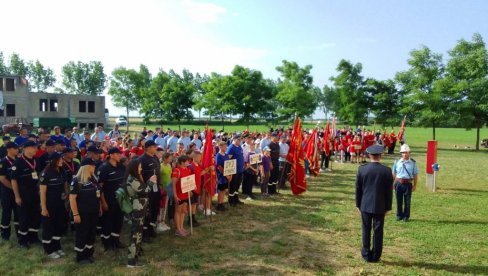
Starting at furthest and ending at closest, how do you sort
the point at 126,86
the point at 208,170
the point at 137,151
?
the point at 126,86
the point at 137,151
the point at 208,170

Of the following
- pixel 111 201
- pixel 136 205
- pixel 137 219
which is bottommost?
pixel 137 219

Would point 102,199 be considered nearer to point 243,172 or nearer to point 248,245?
point 248,245

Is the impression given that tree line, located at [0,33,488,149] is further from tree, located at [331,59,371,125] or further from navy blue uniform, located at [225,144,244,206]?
navy blue uniform, located at [225,144,244,206]

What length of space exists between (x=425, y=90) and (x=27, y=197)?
42062mm

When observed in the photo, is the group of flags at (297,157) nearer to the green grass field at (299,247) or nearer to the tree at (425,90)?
the green grass field at (299,247)

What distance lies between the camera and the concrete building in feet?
165

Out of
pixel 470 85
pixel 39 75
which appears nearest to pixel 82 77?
pixel 39 75

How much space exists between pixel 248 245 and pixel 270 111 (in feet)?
131

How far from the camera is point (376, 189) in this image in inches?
281

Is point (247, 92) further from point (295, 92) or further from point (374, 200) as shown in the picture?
point (374, 200)

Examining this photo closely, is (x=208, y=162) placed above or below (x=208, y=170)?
above

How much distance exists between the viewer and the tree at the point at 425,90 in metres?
39.8

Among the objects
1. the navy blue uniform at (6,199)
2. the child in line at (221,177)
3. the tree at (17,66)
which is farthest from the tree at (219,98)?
the tree at (17,66)

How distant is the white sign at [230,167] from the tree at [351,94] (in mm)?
34774
